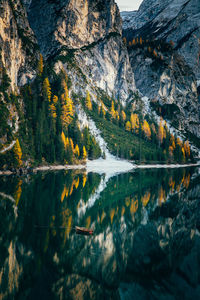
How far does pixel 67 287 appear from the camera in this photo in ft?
41.0

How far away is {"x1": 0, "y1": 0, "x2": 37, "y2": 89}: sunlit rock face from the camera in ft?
282

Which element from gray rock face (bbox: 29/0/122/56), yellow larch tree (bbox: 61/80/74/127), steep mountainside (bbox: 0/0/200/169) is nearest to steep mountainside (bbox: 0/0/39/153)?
steep mountainside (bbox: 0/0/200/169)

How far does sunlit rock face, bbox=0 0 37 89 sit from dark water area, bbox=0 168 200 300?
222 feet

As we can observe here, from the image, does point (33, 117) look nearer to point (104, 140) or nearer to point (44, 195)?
point (104, 140)

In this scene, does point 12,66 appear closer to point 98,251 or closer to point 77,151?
point 77,151

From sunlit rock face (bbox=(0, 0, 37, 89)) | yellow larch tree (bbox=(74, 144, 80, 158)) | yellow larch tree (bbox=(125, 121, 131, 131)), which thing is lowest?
yellow larch tree (bbox=(74, 144, 80, 158))

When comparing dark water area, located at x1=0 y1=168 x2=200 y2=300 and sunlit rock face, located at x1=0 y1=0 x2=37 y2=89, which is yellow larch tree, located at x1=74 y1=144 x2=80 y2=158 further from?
dark water area, located at x1=0 y1=168 x2=200 y2=300

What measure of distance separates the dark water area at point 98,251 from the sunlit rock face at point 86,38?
12415 centimetres

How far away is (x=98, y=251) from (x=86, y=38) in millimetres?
185657

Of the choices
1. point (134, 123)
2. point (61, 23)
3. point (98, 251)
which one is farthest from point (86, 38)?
point (98, 251)

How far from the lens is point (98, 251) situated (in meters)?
16.9

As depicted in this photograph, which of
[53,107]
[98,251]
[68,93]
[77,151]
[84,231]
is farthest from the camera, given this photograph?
[68,93]

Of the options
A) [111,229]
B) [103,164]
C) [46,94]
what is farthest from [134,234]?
[46,94]

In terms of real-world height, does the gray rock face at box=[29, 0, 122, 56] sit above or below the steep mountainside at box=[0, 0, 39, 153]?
above
